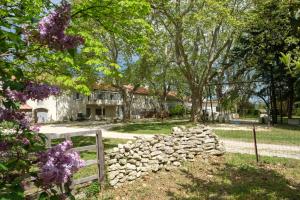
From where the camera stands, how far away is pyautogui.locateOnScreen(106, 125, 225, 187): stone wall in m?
9.80

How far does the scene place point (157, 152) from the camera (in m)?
10.9

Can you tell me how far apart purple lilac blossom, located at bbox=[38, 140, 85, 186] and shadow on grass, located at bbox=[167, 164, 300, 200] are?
612 cm

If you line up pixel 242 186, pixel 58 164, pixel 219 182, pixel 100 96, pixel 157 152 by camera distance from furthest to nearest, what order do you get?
pixel 100 96 → pixel 157 152 → pixel 219 182 → pixel 242 186 → pixel 58 164

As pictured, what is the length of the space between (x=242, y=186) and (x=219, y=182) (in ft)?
2.27

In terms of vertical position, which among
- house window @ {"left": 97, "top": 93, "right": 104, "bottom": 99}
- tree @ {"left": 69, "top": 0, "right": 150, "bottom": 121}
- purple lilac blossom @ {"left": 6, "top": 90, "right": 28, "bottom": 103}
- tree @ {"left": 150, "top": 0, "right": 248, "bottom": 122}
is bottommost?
purple lilac blossom @ {"left": 6, "top": 90, "right": 28, "bottom": 103}

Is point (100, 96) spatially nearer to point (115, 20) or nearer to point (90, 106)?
point (90, 106)

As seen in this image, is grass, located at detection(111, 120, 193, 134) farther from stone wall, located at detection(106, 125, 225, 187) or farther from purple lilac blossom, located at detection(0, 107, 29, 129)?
purple lilac blossom, located at detection(0, 107, 29, 129)

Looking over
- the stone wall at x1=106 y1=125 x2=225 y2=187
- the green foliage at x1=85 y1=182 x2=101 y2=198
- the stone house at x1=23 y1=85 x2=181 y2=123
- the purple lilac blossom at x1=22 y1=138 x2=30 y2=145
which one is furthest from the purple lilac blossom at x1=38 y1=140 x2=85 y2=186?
the stone house at x1=23 y1=85 x2=181 y2=123

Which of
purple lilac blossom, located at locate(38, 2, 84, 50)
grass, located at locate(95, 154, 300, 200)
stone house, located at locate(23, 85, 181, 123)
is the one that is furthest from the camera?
stone house, located at locate(23, 85, 181, 123)

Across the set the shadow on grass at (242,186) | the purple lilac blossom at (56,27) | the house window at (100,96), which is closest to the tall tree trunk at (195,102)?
the shadow on grass at (242,186)

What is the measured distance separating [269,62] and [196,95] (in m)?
7.48

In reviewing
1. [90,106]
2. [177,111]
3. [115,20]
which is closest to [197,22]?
[115,20]

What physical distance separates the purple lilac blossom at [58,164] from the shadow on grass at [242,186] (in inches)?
241

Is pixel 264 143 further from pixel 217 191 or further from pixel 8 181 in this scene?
pixel 8 181
